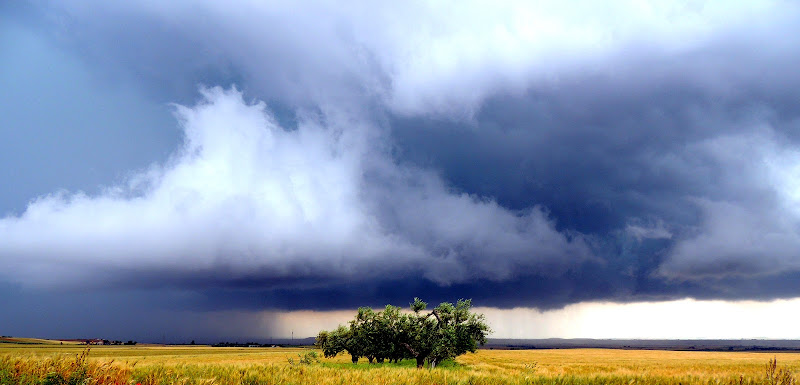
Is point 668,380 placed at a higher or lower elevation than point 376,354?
higher

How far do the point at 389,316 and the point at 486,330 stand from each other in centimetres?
1058

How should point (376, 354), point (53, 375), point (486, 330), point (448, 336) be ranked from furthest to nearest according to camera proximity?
point (376, 354) → point (486, 330) → point (448, 336) → point (53, 375)

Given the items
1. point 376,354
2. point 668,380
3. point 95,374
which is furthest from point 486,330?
point 95,374

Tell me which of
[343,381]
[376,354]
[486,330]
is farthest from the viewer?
[376,354]

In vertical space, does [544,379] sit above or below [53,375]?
below

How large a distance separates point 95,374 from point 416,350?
3655cm

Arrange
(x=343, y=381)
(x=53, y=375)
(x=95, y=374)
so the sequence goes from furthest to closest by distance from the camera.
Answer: (x=343, y=381), (x=95, y=374), (x=53, y=375)

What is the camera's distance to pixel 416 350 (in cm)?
4441

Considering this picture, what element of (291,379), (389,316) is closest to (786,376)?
(291,379)

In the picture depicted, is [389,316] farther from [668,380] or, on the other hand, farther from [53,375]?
[53,375]

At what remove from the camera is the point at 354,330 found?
188 ft

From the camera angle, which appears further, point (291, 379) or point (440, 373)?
point (440, 373)

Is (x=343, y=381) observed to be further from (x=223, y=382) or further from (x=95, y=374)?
(x=95, y=374)

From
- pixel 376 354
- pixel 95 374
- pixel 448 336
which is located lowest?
pixel 376 354
